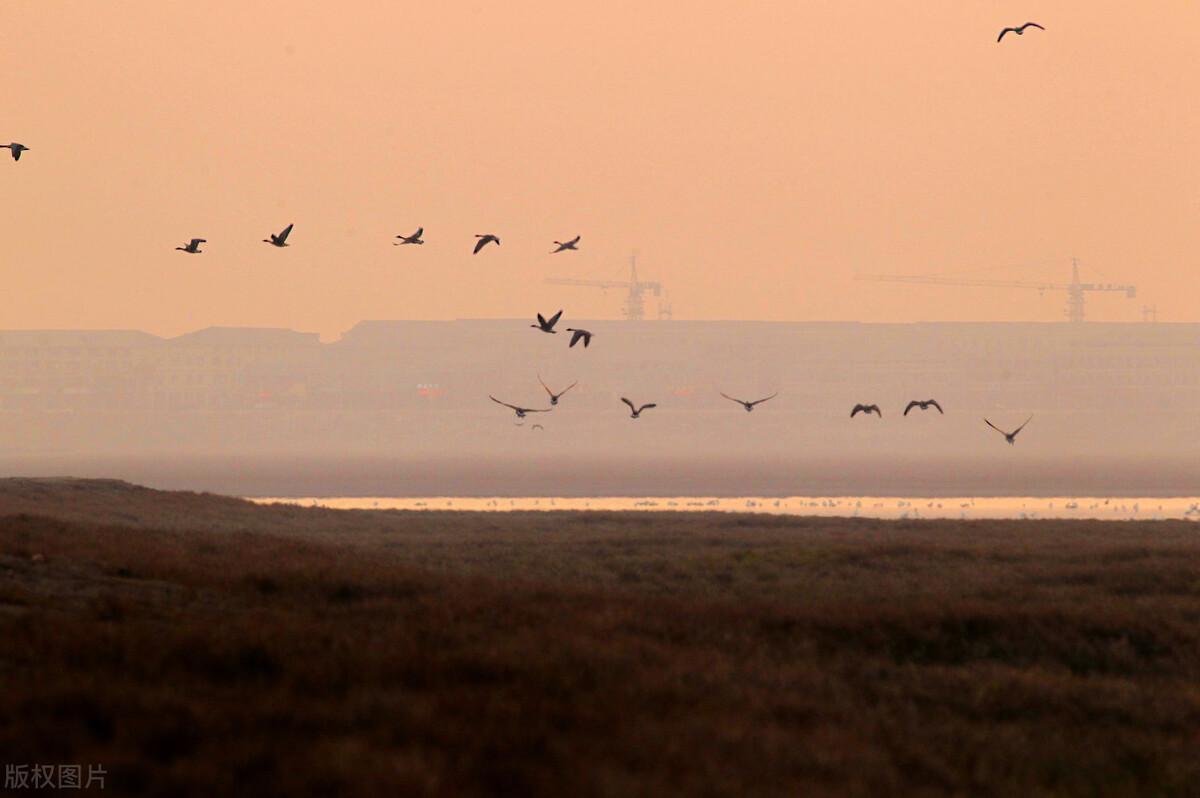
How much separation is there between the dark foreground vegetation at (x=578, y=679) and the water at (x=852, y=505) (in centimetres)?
4650

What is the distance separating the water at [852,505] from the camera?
74562mm

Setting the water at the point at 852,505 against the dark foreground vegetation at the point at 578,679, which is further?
the water at the point at 852,505

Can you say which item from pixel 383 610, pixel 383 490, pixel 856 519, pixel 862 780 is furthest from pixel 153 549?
pixel 383 490

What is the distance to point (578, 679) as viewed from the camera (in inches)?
547

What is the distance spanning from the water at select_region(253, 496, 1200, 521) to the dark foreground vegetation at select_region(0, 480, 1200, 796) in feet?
153

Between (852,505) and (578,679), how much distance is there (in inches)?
2963

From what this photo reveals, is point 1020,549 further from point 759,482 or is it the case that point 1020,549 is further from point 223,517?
point 759,482

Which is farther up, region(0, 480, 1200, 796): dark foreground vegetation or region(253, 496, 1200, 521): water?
region(253, 496, 1200, 521): water

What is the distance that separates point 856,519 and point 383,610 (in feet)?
130

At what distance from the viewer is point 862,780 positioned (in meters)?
11.4

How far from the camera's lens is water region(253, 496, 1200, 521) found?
245 ft

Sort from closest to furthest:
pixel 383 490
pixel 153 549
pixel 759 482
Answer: pixel 153 549
pixel 383 490
pixel 759 482

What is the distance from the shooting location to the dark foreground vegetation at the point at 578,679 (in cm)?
1077

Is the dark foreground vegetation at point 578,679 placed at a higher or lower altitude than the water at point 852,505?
lower
